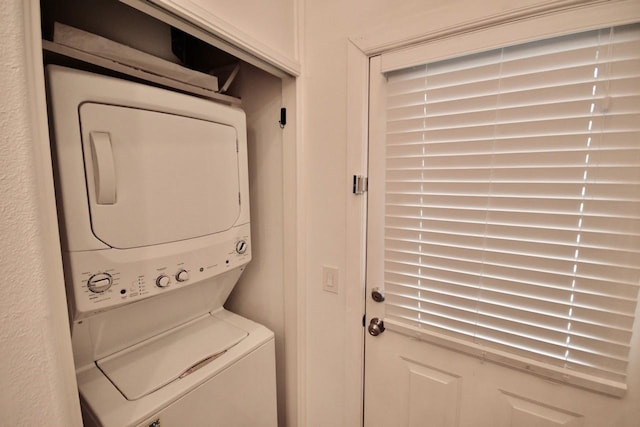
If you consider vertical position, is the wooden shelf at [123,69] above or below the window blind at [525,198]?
above

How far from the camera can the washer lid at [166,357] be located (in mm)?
858

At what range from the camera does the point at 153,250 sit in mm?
880

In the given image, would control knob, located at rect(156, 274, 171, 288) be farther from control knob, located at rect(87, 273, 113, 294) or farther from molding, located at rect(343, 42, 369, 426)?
molding, located at rect(343, 42, 369, 426)

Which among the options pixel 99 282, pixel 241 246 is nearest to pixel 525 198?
pixel 241 246

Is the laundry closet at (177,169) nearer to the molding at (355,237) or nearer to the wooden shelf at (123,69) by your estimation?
the wooden shelf at (123,69)

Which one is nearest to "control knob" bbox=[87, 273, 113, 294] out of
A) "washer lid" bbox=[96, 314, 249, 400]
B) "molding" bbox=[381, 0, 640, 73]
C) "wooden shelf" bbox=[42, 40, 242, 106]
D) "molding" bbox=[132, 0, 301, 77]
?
"washer lid" bbox=[96, 314, 249, 400]

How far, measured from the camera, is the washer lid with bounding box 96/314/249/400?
2.82 ft

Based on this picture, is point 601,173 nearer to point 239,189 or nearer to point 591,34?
point 591,34

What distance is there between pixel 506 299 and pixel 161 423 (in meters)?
1.15

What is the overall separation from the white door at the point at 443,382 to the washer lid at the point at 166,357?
64 centimetres

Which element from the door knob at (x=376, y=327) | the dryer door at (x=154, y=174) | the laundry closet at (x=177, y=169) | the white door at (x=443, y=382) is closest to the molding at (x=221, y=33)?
the laundry closet at (x=177, y=169)

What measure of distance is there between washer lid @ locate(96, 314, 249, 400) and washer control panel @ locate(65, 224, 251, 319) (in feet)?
0.85

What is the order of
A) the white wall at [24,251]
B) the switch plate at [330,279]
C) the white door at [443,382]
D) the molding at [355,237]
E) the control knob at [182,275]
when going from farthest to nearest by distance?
1. the switch plate at [330,279]
2. the molding at [355,237]
3. the control knob at [182,275]
4. the white door at [443,382]
5. the white wall at [24,251]

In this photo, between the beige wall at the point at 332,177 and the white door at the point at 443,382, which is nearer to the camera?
the white door at the point at 443,382
